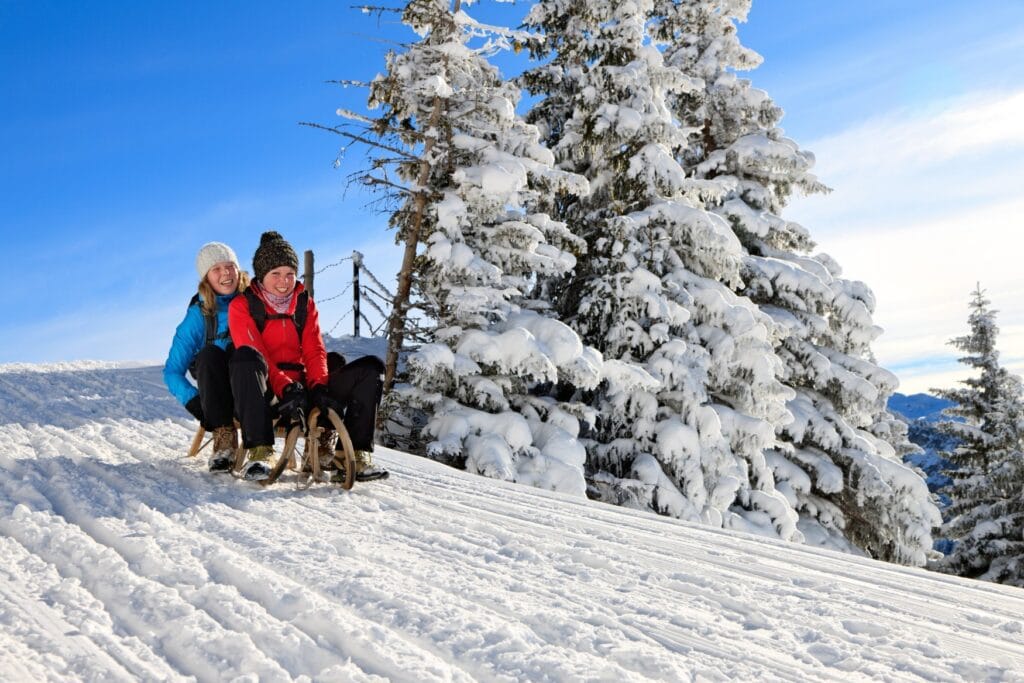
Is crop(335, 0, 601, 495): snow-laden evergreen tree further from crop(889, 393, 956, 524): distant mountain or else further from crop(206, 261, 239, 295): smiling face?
crop(889, 393, 956, 524): distant mountain

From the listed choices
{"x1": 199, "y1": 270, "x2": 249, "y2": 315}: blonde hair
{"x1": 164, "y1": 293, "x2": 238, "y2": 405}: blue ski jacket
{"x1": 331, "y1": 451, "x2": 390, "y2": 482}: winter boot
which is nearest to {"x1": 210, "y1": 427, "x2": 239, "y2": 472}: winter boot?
{"x1": 164, "y1": 293, "x2": 238, "y2": 405}: blue ski jacket

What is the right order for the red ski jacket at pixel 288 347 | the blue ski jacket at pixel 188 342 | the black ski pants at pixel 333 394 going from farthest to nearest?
the blue ski jacket at pixel 188 342
the red ski jacket at pixel 288 347
the black ski pants at pixel 333 394

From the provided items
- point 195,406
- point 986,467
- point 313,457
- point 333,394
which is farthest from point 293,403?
point 986,467

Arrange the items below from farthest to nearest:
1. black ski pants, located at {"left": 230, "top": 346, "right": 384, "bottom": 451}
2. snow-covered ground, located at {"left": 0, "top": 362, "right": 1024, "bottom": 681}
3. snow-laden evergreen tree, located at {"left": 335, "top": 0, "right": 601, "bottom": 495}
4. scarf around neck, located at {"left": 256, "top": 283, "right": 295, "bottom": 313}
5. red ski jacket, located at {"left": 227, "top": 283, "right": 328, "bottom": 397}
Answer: snow-laden evergreen tree, located at {"left": 335, "top": 0, "right": 601, "bottom": 495}
scarf around neck, located at {"left": 256, "top": 283, "right": 295, "bottom": 313}
red ski jacket, located at {"left": 227, "top": 283, "right": 328, "bottom": 397}
black ski pants, located at {"left": 230, "top": 346, "right": 384, "bottom": 451}
snow-covered ground, located at {"left": 0, "top": 362, "right": 1024, "bottom": 681}

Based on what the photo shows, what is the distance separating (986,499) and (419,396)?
54.3 ft

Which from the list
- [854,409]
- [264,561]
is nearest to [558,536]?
[264,561]

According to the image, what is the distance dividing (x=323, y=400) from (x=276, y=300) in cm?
76

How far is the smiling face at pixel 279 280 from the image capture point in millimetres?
4887

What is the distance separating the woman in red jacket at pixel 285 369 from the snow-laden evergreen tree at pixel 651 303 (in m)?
5.47

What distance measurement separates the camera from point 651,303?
427 inches

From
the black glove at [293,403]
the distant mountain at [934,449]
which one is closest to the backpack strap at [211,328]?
the black glove at [293,403]

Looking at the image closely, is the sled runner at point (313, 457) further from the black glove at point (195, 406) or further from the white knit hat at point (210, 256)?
the white knit hat at point (210, 256)

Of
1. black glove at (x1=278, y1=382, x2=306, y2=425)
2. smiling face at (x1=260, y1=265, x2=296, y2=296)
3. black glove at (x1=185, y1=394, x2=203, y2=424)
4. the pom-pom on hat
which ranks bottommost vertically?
black glove at (x1=185, y1=394, x2=203, y2=424)

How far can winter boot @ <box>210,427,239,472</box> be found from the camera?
493cm
